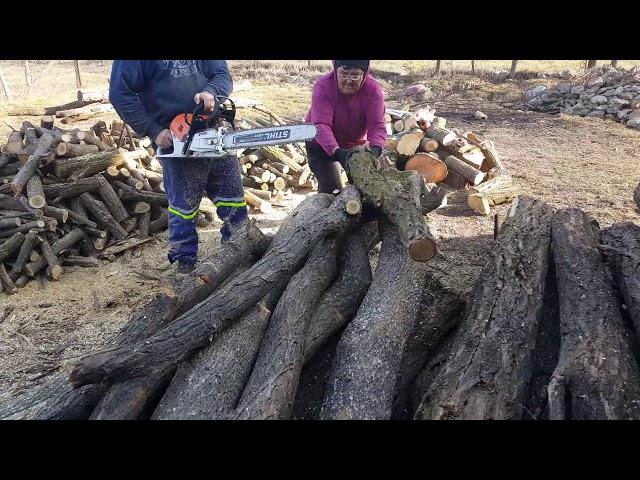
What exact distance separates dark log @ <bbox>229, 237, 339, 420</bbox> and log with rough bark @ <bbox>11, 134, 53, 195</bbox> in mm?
3687

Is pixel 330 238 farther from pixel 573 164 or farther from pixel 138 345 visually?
pixel 573 164

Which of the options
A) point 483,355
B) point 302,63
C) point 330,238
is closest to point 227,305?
point 330,238

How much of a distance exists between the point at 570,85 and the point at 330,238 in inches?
503

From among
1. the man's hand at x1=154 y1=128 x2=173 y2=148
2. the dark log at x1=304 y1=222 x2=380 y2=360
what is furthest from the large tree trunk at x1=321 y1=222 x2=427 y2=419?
the man's hand at x1=154 y1=128 x2=173 y2=148

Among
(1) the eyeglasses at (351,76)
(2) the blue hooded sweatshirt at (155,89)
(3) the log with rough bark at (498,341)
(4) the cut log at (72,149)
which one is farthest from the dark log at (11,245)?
(3) the log with rough bark at (498,341)

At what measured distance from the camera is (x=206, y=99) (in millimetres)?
4047

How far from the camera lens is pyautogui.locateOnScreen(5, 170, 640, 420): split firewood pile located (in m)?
2.36

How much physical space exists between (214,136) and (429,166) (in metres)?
4.11

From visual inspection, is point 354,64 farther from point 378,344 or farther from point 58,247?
point 58,247

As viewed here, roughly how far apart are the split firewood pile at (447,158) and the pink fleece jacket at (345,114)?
8.54ft

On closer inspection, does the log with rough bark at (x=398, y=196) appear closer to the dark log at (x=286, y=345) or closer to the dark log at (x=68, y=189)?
the dark log at (x=286, y=345)

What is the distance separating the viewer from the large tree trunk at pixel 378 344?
2.40 metres

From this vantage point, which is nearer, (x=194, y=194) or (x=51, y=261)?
(x=194, y=194)

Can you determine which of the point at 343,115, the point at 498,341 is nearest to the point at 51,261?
the point at 343,115
